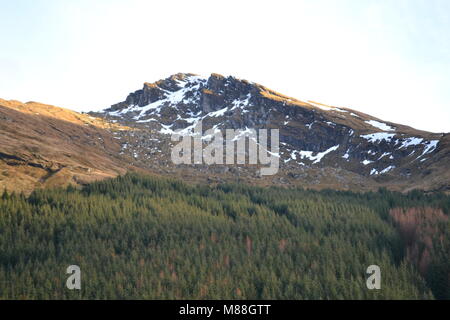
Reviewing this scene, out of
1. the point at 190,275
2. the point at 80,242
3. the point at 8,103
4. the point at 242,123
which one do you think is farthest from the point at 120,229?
the point at 242,123

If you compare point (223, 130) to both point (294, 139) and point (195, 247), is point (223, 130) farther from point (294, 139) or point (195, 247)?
point (195, 247)

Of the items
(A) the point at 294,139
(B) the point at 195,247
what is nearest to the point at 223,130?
(A) the point at 294,139

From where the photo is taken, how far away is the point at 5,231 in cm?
3716

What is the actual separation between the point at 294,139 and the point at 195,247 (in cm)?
11217

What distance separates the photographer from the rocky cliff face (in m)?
93.1

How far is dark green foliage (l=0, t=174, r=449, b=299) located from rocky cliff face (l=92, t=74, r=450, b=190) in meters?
34.6

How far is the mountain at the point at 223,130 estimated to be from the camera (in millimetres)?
59719

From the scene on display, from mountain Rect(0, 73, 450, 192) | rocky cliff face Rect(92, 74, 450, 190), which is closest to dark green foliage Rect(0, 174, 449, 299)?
mountain Rect(0, 73, 450, 192)

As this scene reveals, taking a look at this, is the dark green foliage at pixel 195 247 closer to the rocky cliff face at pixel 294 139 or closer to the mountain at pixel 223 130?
the mountain at pixel 223 130

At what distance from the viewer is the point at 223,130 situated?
144 m

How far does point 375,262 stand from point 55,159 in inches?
2175

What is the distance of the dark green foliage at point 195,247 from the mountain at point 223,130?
1136 cm

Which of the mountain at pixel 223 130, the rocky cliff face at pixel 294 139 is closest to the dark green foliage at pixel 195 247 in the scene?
the mountain at pixel 223 130

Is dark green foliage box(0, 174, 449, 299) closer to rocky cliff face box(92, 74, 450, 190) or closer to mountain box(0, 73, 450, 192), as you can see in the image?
mountain box(0, 73, 450, 192)
